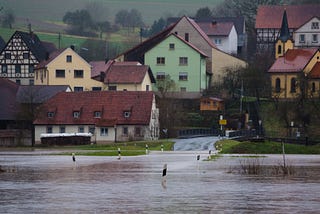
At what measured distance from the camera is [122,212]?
33.1 m

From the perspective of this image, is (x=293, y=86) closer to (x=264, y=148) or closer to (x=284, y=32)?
(x=284, y=32)

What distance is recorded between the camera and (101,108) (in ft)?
332

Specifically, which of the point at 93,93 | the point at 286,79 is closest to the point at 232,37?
the point at 286,79

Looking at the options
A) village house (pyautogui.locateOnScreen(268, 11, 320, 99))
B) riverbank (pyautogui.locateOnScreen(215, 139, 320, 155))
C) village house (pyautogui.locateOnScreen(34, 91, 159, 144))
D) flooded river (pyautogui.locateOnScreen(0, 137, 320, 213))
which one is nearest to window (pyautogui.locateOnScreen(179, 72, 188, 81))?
village house (pyautogui.locateOnScreen(268, 11, 320, 99))

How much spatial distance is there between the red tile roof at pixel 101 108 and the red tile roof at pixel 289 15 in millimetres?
62644

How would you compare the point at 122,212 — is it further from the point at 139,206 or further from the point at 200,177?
the point at 200,177

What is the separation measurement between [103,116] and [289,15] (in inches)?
2675

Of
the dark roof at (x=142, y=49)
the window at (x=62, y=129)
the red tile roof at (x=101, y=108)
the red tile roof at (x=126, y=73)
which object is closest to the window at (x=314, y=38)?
the dark roof at (x=142, y=49)

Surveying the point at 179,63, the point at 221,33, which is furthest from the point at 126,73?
the point at 221,33

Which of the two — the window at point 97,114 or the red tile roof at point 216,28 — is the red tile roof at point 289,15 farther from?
the window at point 97,114

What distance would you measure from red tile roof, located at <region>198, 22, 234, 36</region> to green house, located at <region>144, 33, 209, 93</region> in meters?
30.8

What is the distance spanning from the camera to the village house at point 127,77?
121500mm

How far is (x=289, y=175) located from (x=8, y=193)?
15.3m

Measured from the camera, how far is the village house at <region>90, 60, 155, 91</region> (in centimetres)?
12150
